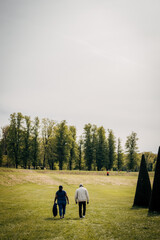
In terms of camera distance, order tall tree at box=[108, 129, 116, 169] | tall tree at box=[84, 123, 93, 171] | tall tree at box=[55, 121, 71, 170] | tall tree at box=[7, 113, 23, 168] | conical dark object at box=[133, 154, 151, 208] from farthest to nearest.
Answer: tall tree at box=[108, 129, 116, 169], tall tree at box=[84, 123, 93, 171], tall tree at box=[55, 121, 71, 170], tall tree at box=[7, 113, 23, 168], conical dark object at box=[133, 154, 151, 208]

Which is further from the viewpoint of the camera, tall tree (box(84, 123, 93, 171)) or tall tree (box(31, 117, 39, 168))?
tall tree (box(84, 123, 93, 171))

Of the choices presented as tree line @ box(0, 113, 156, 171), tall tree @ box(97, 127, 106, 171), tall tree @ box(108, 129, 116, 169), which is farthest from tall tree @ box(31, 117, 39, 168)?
tall tree @ box(108, 129, 116, 169)

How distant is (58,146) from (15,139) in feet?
47.4

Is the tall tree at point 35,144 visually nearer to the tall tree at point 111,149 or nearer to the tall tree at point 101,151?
the tall tree at point 101,151

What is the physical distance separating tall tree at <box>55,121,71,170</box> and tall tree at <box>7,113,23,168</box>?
1252 centimetres

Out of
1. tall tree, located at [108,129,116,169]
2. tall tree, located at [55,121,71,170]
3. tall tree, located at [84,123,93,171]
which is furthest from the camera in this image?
tall tree, located at [108,129,116,169]

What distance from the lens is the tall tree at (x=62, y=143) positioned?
56.0 m

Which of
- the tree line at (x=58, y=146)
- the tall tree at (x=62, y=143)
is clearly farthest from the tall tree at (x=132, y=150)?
the tall tree at (x=62, y=143)

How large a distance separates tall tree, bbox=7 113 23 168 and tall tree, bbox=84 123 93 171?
25244 mm

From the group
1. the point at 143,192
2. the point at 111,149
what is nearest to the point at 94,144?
the point at 111,149

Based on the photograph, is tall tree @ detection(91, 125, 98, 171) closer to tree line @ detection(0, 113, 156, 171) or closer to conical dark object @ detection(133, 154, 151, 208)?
tree line @ detection(0, 113, 156, 171)

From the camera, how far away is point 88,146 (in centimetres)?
6372

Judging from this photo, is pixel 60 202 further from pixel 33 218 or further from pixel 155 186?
pixel 155 186

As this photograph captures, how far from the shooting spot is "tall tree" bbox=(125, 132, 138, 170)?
65131mm
